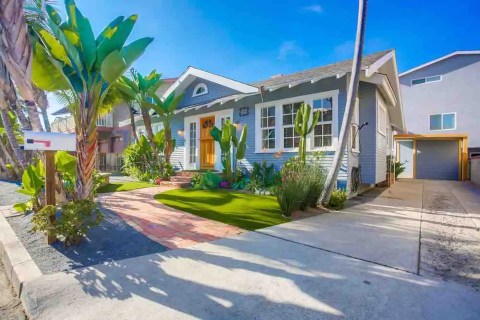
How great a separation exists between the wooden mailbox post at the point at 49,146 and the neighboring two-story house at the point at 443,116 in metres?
20.3

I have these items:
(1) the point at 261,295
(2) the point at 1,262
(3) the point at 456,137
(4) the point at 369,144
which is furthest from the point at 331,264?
(3) the point at 456,137

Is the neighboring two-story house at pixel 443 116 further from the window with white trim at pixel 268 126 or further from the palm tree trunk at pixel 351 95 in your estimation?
the palm tree trunk at pixel 351 95

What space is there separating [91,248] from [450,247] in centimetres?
507

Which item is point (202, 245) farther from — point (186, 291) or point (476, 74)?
point (476, 74)

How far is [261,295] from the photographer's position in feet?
7.45

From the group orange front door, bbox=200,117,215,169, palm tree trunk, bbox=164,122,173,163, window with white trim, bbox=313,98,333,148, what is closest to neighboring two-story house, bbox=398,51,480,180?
window with white trim, bbox=313,98,333,148

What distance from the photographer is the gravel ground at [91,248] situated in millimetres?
2916

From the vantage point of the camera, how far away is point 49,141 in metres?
3.14

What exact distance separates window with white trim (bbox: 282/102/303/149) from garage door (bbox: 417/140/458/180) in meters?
15.5

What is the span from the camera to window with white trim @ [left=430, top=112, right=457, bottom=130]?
18.4 metres

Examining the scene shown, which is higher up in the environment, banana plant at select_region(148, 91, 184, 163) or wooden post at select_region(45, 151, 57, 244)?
banana plant at select_region(148, 91, 184, 163)

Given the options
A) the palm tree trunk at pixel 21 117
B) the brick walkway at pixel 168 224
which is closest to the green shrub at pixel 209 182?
Result: the brick walkway at pixel 168 224

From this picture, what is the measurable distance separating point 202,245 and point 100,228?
6.15ft

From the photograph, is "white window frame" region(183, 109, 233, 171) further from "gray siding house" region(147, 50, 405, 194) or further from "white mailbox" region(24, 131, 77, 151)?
"white mailbox" region(24, 131, 77, 151)
